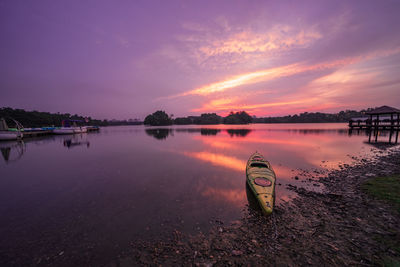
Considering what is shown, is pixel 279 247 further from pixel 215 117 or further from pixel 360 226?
pixel 215 117

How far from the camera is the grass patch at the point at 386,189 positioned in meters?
7.33

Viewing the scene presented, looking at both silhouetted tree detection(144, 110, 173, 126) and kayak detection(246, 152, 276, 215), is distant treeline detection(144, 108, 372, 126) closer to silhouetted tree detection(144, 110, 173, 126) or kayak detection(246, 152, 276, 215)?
silhouetted tree detection(144, 110, 173, 126)

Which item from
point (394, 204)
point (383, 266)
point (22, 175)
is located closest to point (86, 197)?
point (22, 175)

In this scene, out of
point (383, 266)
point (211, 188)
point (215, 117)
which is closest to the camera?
point (383, 266)

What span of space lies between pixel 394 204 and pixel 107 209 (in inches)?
611

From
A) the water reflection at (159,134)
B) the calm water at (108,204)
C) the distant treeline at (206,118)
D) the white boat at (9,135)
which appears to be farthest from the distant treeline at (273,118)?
the calm water at (108,204)

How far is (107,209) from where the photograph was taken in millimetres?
8391

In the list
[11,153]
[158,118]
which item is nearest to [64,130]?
[11,153]

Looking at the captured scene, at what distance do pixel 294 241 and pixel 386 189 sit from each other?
8251mm

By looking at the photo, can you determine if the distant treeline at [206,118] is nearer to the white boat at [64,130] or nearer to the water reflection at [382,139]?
the white boat at [64,130]

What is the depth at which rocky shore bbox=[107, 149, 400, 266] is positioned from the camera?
182 inches

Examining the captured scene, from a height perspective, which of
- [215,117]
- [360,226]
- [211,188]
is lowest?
[211,188]

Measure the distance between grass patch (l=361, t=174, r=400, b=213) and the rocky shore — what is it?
19.3 inches

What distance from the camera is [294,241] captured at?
17.7 ft
